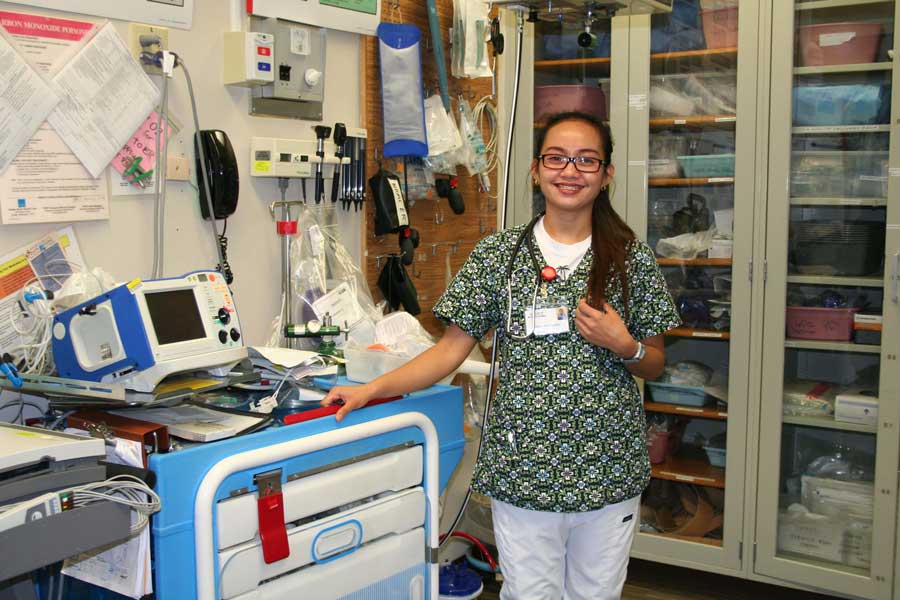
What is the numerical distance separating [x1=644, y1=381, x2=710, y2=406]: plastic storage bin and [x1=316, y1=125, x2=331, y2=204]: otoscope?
1445 mm

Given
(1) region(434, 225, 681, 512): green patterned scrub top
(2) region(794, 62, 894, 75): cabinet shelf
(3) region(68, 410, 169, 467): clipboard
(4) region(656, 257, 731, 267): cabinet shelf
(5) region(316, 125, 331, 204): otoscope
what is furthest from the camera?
(4) region(656, 257, 731, 267): cabinet shelf

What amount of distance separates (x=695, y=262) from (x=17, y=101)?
222 cm

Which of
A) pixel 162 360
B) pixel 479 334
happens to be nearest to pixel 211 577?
pixel 162 360

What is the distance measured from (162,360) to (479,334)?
680mm

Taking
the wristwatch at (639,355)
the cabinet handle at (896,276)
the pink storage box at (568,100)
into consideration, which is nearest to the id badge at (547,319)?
the wristwatch at (639,355)

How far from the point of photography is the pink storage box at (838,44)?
10.1 feet

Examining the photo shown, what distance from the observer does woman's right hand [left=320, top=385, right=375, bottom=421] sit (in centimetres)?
198

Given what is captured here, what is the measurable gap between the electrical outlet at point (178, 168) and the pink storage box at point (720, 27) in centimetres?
187

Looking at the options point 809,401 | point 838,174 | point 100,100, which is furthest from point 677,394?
point 100,100

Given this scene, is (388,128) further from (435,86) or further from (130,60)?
(130,60)

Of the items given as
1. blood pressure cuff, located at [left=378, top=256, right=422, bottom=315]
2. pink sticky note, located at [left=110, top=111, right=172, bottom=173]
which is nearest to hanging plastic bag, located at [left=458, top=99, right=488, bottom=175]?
blood pressure cuff, located at [left=378, top=256, right=422, bottom=315]

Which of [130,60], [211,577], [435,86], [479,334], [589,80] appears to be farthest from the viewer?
[589,80]

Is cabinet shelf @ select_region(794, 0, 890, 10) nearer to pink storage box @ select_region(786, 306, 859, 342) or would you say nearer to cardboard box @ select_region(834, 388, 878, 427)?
pink storage box @ select_region(786, 306, 859, 342)

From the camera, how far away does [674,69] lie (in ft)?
→ 11.1
